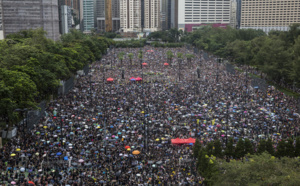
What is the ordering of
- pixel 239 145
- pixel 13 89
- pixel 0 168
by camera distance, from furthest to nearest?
pixel 13 89 < pixel 239 145 < pixel 0 168

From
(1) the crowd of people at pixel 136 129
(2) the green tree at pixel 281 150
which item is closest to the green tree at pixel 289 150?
(2) the green tree at pixel 281 150

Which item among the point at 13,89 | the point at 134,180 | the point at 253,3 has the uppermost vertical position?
the point at 253,3

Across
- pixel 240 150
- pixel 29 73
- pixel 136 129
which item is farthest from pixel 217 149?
pixel 29 73

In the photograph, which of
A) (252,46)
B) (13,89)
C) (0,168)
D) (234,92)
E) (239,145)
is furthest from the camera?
(252,46)

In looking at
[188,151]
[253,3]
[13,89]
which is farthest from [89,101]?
[253,3]

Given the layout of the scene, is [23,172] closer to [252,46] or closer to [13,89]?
[13,89]

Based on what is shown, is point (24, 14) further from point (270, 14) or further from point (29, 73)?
point (270, 14)
